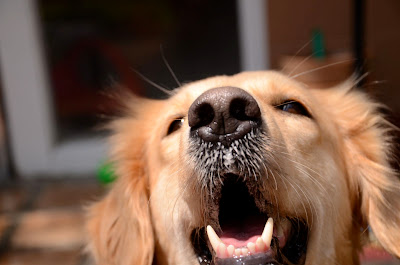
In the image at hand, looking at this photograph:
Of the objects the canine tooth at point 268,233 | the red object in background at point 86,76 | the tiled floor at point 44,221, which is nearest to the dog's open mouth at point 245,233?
the canine tooth at point 268,233

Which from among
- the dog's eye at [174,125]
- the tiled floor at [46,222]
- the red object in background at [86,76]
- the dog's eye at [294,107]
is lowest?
the tiled floor at [46,222]

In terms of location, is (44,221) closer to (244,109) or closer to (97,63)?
(97,63)

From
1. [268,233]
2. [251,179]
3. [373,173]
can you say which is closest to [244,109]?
[251,179]

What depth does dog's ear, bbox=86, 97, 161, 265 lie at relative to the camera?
234 cm

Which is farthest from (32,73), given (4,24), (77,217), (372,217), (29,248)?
(372,217)

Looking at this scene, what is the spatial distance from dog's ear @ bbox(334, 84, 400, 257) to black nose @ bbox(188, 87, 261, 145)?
685mm

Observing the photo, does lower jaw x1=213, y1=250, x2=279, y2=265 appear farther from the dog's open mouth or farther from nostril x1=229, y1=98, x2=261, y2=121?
nostril x1=229, y1=98, x2=261, y2=121

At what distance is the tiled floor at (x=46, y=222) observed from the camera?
3877mm

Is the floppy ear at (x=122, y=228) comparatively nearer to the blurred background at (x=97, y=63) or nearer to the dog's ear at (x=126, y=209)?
the dog's ear at (x=126, y=209)

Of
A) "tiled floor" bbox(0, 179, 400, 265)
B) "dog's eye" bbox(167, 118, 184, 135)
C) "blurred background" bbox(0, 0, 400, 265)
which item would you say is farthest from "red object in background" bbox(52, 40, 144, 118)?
"dog's eye" bbox(167, 118, 184, 135)

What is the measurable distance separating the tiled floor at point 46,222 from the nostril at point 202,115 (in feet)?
6.43

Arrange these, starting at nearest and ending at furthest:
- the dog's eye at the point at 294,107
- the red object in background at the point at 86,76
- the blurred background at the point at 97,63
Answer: the dog's eye at the point at 294,107 < the blurred background at the point at 97,63 < the red object in background at the point at 86,76

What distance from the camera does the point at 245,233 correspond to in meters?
2.02

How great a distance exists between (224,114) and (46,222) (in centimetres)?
306
